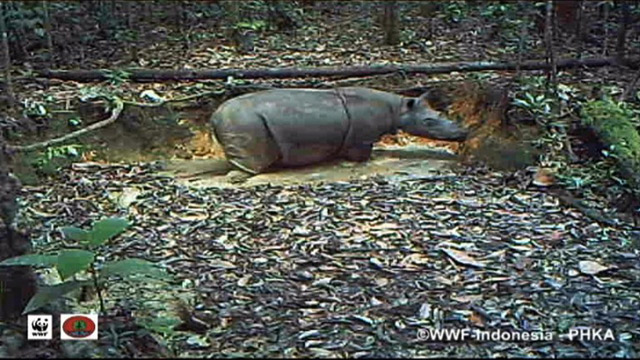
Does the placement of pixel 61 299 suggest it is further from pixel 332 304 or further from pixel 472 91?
pixel 472 91

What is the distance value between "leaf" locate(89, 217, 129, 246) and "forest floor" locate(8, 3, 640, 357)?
0.80 ft

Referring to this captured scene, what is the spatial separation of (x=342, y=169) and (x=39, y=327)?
3.32m

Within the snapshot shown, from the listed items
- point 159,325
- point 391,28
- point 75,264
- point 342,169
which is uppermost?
point 391,28

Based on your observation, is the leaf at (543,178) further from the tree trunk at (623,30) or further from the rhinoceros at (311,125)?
the tree trunk at (623,30)

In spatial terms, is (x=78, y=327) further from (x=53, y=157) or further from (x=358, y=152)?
(x=358, y=152)

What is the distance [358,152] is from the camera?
5492 mm

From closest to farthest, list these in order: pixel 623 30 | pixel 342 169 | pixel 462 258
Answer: pixel 462 258
pixel 342 169
pixel 623 30

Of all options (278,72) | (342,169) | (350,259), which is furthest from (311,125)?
(350,259)

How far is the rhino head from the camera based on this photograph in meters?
5.54

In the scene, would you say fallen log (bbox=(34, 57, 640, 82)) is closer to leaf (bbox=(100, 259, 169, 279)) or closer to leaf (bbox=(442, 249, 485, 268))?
leaf (bbox=(442, 249, 485, 268))

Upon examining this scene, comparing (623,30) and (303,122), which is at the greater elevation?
(623,30)

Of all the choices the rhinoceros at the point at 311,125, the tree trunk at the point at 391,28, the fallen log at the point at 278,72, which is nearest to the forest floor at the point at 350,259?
the rhinoceros at the point at 311,125

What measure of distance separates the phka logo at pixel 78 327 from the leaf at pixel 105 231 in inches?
9.5

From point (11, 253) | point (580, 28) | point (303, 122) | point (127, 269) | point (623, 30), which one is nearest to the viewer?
point (127, 269)
